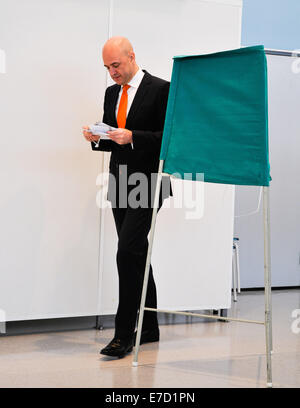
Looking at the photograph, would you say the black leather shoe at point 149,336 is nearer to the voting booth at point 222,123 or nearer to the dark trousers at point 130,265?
the dark trousers at point 130,265

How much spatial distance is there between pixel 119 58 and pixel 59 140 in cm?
71

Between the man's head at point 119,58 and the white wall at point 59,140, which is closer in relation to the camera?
the man's head at point 119,58

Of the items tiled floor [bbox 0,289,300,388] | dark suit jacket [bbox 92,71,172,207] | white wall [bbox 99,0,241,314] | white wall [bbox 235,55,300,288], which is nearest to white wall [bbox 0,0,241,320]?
white wall [bbox 99,0,241,314]

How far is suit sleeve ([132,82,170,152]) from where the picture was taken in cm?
296

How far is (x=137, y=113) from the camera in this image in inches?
121

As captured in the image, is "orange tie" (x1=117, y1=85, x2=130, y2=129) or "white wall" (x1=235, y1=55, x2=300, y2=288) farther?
"white wall" (x1=235, y1=55, x2=300, y2=288)

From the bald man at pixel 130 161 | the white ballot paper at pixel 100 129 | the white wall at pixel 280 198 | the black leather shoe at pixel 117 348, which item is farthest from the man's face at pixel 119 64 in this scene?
the white wall at pixel 280 198

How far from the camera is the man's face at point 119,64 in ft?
9.68

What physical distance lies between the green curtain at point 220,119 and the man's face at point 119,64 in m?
0.34

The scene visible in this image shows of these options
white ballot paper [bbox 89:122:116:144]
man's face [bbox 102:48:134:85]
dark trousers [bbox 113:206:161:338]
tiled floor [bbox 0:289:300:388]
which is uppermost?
man's face [bbox 102:48:134:85]

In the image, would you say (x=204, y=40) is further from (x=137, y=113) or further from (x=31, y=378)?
(x=31, y=378)

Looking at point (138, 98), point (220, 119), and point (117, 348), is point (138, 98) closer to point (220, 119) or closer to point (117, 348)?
point (220, 119)

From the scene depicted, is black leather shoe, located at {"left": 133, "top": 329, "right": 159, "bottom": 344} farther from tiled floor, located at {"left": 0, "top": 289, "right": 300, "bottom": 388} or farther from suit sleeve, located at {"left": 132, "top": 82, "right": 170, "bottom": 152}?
suit sleeve, located at {"left": 132, "top": 82, "right": 170, "bottom": 152}

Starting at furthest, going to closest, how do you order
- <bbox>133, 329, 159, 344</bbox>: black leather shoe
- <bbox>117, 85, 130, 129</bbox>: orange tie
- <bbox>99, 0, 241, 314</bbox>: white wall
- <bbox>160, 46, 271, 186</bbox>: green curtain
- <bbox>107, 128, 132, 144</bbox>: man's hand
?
<bbox>99, 0, 241, 314</bbox>: white wall
<bbox>133, 329, 159, 344</bbox>: black leather shoe
<bbox>117, 85, 130, 129</bbox>: orange tie
<bbox>107, 128, 132, 144</bbox>: man's hand
<bbox>160, 46, 271, 186</bbox>: green curtain
